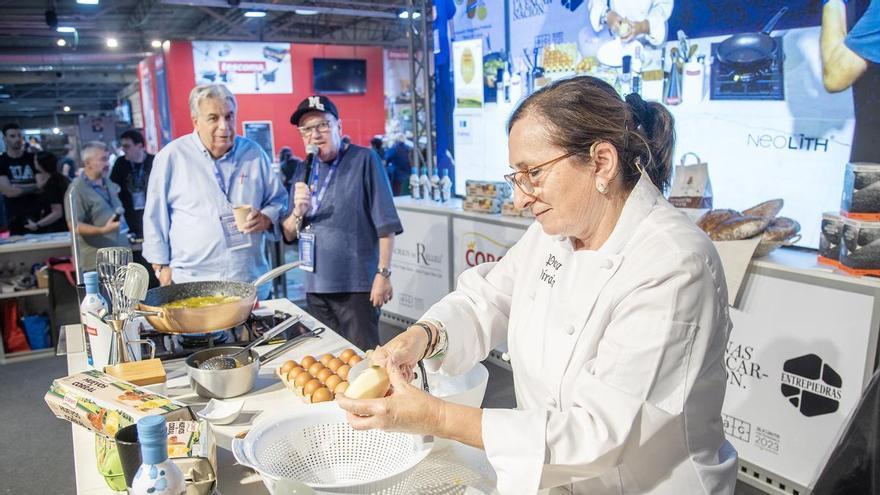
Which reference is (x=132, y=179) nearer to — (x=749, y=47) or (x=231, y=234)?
(x=231, y=234)

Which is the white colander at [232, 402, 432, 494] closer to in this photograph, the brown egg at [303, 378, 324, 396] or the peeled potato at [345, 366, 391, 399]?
the peeled potato at [345, 366, 391, 399]

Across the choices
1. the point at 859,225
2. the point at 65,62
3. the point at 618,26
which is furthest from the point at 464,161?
the point at 65,62

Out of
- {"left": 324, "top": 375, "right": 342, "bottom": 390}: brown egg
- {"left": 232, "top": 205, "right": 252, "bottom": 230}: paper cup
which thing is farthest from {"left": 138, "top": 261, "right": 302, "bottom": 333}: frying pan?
{"left": 232, "top": 205, "right": 252, "bottom": 230}: paper cup

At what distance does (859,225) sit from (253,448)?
249 centimetres

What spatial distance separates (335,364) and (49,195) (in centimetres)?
503

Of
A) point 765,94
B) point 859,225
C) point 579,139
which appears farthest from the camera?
point 765,94

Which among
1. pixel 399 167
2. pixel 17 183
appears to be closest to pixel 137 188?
pixel 17 183

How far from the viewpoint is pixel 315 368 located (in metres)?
1.83

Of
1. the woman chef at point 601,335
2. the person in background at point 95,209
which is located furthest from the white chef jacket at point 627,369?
the person in background at point 95,209

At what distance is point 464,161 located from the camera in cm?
571

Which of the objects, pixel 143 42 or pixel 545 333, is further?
pixel 143 42

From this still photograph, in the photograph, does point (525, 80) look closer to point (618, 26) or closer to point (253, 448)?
point (618, 26)

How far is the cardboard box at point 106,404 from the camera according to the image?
1.38 meters

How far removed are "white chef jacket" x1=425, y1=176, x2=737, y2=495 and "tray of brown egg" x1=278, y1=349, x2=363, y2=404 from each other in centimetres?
54
